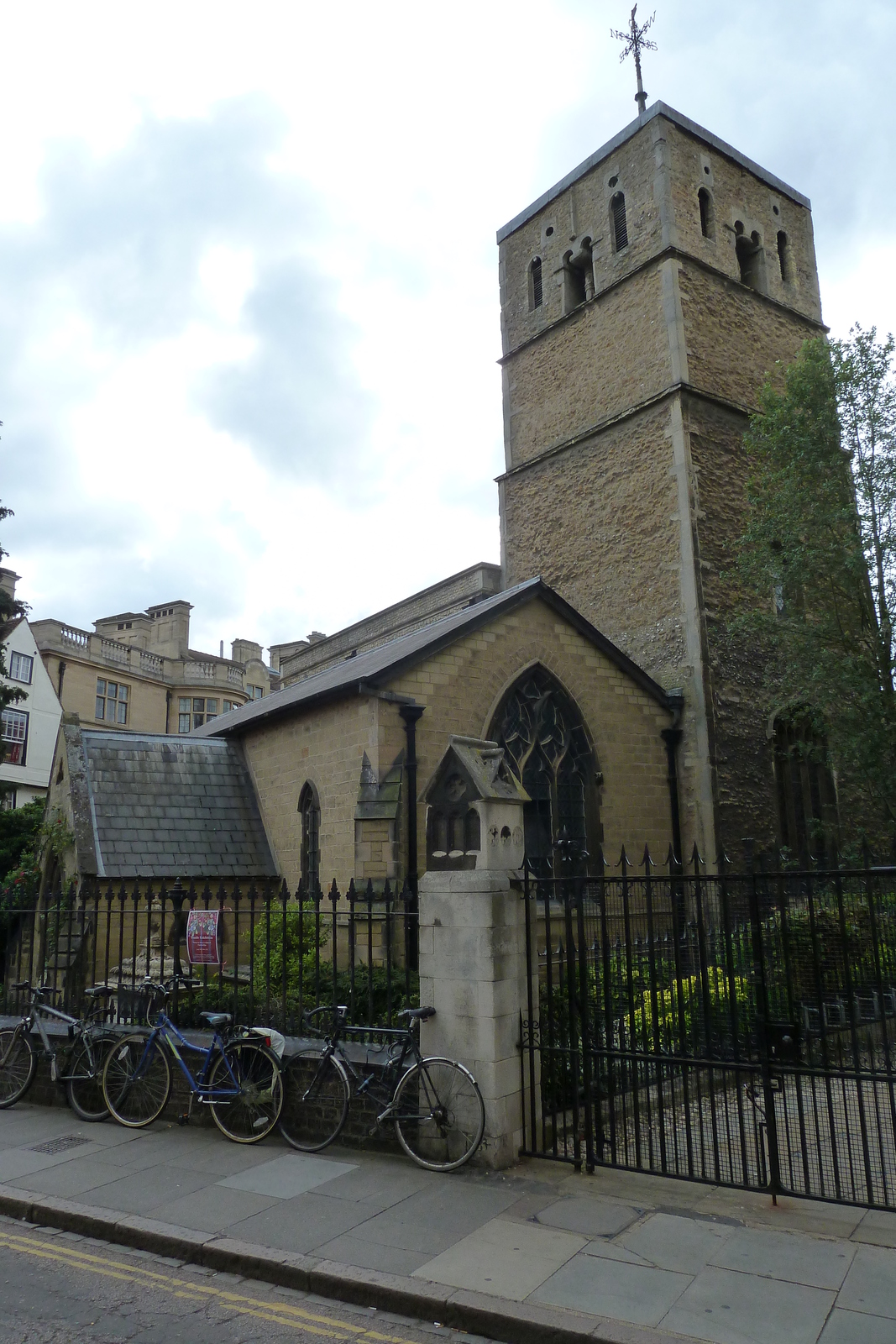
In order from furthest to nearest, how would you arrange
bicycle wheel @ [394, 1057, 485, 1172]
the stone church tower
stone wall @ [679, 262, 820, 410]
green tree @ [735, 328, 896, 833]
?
A: stone wall @ [679, 262, 820, 410] → the stone church tower → green tree @ [735, 328, 896, 833] → bicycle wheel @ [394, 1057, 485, 1172]

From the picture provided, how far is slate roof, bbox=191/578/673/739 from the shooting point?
1330 cm

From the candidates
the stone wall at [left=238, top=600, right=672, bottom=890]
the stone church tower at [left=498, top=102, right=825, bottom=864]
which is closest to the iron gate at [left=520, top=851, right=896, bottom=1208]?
the stone wall at [left=238, top=600, right=672, bottom=890]

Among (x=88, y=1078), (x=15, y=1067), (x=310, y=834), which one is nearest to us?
(x=88, y=1078)

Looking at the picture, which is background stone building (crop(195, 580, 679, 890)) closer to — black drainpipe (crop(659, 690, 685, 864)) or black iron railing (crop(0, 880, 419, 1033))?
black drainpipe (crop(659, 690, 685, 864))

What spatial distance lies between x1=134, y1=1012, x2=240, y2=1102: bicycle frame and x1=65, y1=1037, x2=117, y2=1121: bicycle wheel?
0.61 meters

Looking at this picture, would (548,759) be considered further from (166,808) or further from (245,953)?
(166,808)

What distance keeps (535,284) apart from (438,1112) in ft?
74.0

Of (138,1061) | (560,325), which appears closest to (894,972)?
(138,1061)

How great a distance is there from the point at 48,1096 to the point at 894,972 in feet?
26.8

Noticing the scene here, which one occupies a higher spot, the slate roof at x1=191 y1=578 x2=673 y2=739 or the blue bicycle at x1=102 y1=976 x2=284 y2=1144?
the slate roof at x1=191 y1=578 x2=673 y2=739

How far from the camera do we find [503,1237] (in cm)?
546

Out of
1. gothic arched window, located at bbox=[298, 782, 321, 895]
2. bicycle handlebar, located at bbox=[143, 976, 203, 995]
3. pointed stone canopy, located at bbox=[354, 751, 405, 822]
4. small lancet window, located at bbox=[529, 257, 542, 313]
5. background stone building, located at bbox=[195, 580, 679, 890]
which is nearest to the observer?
bicycle handlebar, located at bbox=[143, 976, 203, 995]

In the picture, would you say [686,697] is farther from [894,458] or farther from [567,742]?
[894,458]

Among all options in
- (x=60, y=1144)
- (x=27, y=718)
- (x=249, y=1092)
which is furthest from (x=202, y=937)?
(x=27, y=718)
